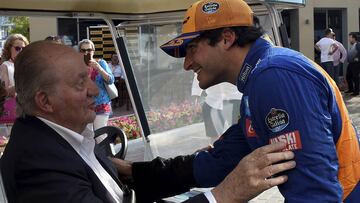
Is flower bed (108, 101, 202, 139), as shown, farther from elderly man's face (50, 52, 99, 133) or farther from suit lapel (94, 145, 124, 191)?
elderly man's face (50, 52, 99, 133)

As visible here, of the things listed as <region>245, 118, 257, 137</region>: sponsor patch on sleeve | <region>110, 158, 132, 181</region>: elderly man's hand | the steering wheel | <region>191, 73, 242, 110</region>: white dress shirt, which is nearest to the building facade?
<region>191, 73, 242, 110</region>: white dress shirt

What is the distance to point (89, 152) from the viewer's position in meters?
2.07

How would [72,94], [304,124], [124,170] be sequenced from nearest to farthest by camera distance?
[304,124] < [72,94] < [124,170]

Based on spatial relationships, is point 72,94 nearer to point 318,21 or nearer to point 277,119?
point 277,119

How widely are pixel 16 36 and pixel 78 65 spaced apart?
394 cm

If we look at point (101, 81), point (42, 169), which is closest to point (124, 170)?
point (42, 169)

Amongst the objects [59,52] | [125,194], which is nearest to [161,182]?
[125,194]

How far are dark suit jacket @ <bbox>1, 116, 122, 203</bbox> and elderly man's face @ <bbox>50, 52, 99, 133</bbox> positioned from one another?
0.09 meters

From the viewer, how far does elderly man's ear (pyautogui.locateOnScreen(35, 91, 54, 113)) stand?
1.88 m

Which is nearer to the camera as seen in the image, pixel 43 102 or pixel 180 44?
pixel 43 102

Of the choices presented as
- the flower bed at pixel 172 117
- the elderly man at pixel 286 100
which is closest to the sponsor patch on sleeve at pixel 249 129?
the elderly man at pixel 286 100

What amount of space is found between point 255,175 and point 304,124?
10.1 inches

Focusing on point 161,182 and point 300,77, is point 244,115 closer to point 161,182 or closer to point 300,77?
point 300,77

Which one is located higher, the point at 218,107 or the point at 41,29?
the point at 41,29
